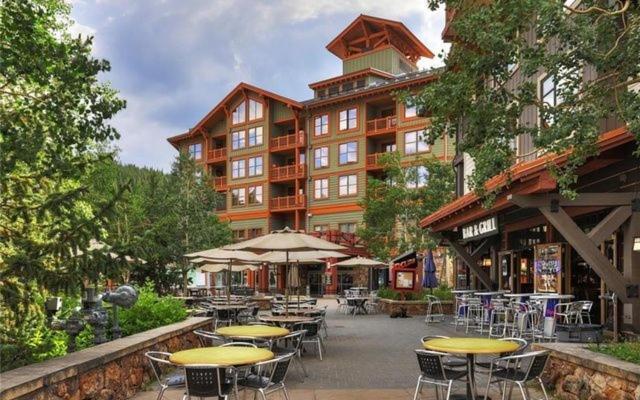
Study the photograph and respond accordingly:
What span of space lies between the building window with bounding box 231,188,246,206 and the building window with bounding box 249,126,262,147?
3.82 meters

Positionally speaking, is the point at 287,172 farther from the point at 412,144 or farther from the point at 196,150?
the point at 196,150

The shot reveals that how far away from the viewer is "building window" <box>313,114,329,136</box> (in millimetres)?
43812

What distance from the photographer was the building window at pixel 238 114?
48125 millimetres

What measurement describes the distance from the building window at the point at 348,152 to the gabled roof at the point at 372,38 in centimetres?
803

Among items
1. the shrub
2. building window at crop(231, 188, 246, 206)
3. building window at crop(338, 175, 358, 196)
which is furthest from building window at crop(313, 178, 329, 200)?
the shrub

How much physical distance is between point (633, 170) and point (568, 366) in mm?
5102

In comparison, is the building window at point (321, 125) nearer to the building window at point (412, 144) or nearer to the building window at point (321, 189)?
the building window at point (321, 189)

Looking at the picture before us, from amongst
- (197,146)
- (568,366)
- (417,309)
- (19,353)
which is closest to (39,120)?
(19,353)

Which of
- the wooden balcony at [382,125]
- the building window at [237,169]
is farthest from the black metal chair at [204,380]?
the building window at [237,169]

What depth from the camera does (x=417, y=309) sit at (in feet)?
72.6

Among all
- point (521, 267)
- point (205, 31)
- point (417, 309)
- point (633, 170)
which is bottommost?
point (417, 309)

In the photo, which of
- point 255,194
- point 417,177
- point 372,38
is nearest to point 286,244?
point 417,177

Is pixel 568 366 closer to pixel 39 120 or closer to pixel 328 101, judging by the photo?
pixel 39 120

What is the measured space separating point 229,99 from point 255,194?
8231mm
